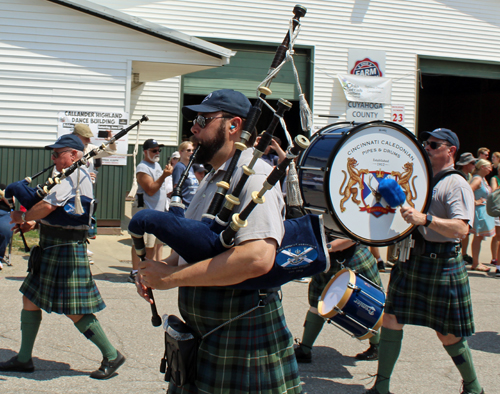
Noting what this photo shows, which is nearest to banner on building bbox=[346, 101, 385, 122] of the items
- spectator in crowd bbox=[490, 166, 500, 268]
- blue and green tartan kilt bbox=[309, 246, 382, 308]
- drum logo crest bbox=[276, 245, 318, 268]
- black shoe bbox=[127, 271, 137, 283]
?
spectator in crowd bbox=[490, 166, 500, 268]

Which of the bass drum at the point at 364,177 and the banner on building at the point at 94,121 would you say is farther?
the banner on building at the point at 94,121

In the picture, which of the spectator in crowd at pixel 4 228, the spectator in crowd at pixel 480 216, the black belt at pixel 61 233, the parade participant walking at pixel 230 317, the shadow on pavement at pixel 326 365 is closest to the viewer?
the parade participant walking at pixel 230 317

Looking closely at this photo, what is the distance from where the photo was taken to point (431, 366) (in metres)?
4.45

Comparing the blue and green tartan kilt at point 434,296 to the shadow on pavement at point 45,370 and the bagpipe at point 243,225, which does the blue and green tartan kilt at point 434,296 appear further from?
the shadow on pavement at point 45,370

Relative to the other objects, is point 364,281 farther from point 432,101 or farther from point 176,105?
point 432,101

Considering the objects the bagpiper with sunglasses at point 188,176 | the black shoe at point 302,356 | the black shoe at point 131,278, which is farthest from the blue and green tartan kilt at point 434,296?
the bagpiper with sunglasses at point 188,176

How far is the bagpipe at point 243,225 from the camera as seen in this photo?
1852mm

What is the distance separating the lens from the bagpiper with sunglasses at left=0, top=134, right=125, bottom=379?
3.91 meters

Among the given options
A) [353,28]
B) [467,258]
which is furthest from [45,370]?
[353,28]

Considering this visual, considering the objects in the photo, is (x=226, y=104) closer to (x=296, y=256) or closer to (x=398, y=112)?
(x=296, y=256)

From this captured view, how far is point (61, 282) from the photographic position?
3939 mm

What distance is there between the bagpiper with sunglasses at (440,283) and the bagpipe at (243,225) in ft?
5.59

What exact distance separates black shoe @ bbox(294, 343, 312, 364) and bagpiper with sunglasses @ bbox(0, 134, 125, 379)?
4.40ft

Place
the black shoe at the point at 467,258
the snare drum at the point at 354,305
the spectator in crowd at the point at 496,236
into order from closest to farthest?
the snare drum at the point at 354,305
the black shoe at the point at 467,258
the spectator in crowd at the point at 496,236
